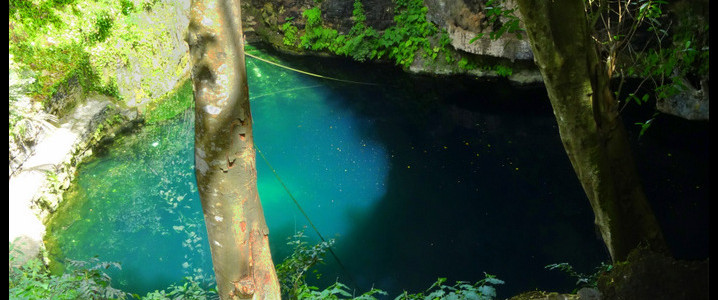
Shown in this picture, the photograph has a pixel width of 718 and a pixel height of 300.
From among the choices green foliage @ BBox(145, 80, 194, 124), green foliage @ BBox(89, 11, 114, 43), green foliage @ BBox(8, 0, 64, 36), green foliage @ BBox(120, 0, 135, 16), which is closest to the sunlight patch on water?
green foliage @ BBox(145, 80, 194, 124)

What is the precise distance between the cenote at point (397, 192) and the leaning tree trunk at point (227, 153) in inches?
124

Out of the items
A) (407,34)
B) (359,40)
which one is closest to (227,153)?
(407,34)

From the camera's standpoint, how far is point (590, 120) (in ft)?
11.4

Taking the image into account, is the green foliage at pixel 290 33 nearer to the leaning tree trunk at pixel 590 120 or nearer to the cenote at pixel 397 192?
the cenote at pixel 397 192

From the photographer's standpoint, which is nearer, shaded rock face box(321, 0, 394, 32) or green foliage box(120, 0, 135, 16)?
green foliage box(120, 0, 135, 16)

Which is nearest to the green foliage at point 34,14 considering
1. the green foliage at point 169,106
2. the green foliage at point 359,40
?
the green foliage at point 169,106

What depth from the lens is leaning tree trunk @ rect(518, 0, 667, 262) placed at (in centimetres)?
321

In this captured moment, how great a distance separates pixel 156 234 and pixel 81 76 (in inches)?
126

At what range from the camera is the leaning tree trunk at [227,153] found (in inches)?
95.3

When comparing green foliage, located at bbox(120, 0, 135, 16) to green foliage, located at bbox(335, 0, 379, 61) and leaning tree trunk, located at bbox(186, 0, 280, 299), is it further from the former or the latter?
leaning tree trunk, located at bbox(186, 0, 280, 299)

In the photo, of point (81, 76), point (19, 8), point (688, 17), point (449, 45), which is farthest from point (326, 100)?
point (688, 17)

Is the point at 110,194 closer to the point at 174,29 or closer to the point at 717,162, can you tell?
the point at 174,29

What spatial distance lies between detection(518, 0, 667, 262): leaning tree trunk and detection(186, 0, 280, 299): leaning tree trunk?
170cm

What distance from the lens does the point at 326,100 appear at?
10.6 metres
